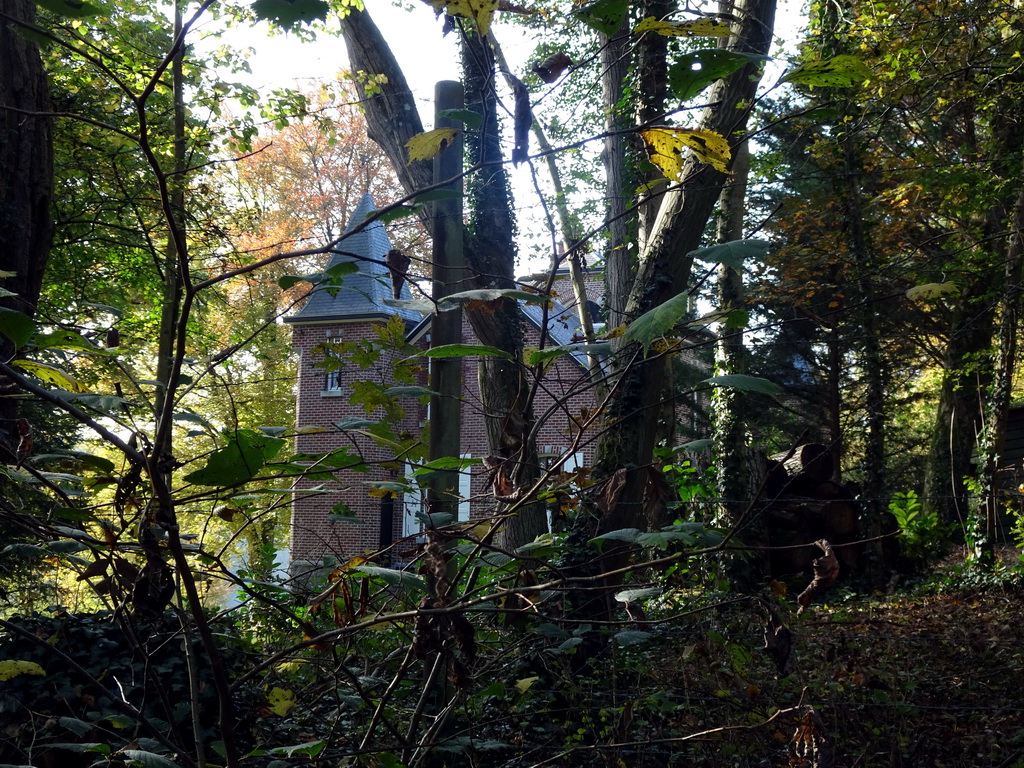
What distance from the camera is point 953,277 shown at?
10.1m

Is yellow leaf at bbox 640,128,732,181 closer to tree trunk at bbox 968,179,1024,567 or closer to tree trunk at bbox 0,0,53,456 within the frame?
tree trunk at bbox 0,0,53,456

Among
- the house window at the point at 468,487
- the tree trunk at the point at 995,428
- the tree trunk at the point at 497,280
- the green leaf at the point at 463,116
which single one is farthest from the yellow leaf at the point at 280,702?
the tree trunk at the point at 995,428

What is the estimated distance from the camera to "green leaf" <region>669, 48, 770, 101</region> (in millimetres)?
1249

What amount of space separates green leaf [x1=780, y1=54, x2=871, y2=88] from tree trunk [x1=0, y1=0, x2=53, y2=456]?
14.5 feet

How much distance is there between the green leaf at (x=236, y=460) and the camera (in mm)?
1436

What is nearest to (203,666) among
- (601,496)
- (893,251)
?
(601,496)

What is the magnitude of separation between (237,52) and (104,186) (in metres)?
2.63

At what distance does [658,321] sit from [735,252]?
0.57 ft

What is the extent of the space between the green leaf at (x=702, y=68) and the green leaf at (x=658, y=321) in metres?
0.32

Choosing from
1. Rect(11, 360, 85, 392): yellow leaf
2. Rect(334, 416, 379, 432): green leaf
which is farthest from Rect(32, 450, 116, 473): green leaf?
Rect(334, 416, 379, 432): green leaf

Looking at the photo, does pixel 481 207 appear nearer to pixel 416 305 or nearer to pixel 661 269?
pixel 661 269

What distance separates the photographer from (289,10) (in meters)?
1.17

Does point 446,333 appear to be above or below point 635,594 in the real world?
above

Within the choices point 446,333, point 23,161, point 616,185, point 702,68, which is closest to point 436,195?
point 702,68
